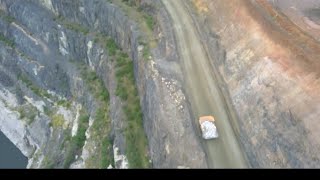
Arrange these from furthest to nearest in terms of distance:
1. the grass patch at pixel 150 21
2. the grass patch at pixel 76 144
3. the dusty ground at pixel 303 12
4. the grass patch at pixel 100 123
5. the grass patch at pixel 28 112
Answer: the grass patch at pixel 28 112, the grass patch at pixel 76 144, the grass patch at pixel 150 21, the grass patch at pixel 100 123, the dusty ground at pixel 303 12

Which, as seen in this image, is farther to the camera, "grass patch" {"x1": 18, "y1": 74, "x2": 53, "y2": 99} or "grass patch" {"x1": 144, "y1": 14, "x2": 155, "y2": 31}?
"grass patch" {"x1": 18, "y1": 74, "x2": 53, "y2": 99}

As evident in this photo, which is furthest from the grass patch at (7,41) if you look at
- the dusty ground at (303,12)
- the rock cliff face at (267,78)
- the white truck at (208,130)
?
the white truck at (208,130)

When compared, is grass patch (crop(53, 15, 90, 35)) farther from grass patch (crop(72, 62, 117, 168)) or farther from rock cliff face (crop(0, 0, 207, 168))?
grass patch (crop(72, 62, 117, 168))

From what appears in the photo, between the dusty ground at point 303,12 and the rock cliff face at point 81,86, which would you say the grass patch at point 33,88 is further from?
the dusty ground at point 303,12

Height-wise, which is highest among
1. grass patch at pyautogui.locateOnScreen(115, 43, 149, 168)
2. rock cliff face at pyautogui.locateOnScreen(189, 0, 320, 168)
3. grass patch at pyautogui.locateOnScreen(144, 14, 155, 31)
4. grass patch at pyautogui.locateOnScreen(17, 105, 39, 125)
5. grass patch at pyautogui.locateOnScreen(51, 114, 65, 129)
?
rock cliff face at pyautogui.locateOnScreen(189, 0, 320, 168)

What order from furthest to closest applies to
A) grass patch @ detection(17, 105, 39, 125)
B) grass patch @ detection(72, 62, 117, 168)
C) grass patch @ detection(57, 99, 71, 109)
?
grass patch @ detection(17, 105, 39, 125) → grass patch @ detection(57, 99, 71, 109) → grass patch @ detection(72, 62, 117, 168)

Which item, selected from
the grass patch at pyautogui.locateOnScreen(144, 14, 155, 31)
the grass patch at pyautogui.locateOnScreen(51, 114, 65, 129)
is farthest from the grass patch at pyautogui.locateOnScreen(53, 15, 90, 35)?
the grass patch at pyautogui.locateOnScreen(144, 14, 155, 31)

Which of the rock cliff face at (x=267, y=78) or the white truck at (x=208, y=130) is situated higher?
the rock cliff face at (x=267, y=78)

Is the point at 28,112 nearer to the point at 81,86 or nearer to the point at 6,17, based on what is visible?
the point at 81,86
